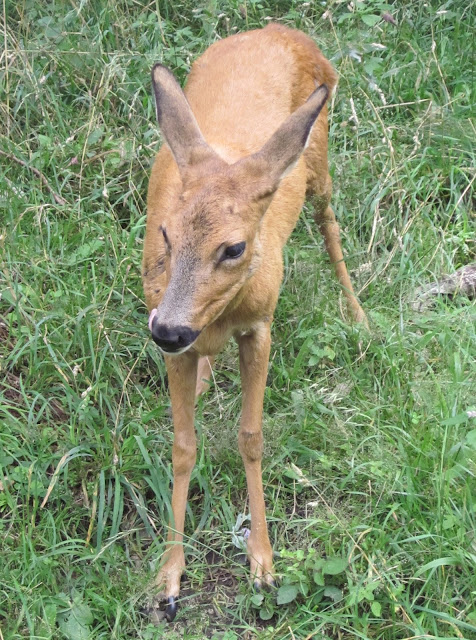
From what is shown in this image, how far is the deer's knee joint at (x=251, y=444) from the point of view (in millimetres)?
4215

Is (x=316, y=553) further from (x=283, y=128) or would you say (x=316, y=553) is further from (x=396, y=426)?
(x=283, y=128)

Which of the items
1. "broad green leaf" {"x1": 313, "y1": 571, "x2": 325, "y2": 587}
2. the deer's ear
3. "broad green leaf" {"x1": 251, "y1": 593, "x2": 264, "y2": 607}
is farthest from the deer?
"broad green leaf" {"x1": 313, "y1": 571, "x2": 325, "y2": 587}

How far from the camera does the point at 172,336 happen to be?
317 centimetres

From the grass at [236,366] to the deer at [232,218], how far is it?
194mm

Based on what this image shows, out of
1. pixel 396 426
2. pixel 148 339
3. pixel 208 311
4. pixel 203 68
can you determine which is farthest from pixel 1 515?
pixel 203 68

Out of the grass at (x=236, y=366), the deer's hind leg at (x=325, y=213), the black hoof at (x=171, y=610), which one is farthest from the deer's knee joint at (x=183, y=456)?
the deer's hind leg at (x=325, y=213)

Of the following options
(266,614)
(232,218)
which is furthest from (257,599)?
(232,218)

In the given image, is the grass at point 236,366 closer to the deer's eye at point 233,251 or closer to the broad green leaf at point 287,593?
the broad green leaf at point 287,593

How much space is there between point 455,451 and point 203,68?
235 cm

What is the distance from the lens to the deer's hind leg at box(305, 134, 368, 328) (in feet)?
17.0

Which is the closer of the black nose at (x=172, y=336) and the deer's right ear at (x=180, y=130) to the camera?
the black nose at (x=172, y=336)

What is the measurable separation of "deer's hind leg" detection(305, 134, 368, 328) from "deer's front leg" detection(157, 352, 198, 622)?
1.41 m

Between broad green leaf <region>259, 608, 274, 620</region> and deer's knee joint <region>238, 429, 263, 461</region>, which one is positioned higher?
deer's knee joint <region>238, 429, 263, 461</region>

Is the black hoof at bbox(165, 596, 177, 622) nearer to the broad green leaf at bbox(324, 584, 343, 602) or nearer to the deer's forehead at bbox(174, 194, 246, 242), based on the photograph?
the broad green leaf at bbox(324, 584, 343, 602)
